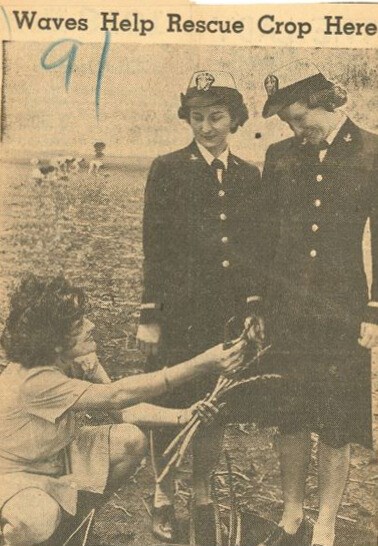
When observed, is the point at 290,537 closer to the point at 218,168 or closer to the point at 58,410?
the point at 58,410

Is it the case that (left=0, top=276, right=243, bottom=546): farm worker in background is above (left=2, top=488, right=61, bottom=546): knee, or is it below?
above

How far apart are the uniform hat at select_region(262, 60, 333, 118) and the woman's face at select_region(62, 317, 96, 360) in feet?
1.64

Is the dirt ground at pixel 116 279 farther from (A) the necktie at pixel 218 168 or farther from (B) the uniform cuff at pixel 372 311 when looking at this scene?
(B) the uniform cuff at pixel 372 311

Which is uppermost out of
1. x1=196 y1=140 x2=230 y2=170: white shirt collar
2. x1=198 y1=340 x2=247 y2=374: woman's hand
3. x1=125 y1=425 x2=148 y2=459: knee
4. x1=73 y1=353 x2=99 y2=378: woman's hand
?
x1=196 y1=140 x2=230 y2=170: white shirt collar

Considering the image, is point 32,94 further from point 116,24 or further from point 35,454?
point 35,454

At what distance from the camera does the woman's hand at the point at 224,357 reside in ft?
3.76

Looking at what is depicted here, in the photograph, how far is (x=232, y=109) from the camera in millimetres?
1168

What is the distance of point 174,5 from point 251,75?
0.19 m

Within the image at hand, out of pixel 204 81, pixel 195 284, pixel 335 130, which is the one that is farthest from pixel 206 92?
pixel 195 284

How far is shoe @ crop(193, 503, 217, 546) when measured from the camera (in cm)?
115

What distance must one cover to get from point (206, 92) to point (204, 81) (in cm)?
2

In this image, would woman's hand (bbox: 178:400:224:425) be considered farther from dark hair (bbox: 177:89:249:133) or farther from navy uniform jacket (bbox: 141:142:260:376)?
dark hair (bbox: 177:89:249:133)

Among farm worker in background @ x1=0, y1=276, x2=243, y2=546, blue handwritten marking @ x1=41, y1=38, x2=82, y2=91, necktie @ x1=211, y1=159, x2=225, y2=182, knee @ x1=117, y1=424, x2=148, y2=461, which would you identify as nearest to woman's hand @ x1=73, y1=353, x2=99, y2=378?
farm worker in background @ x1=0, y1=276, x2=243, y2=546

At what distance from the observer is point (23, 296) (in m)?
1.16
